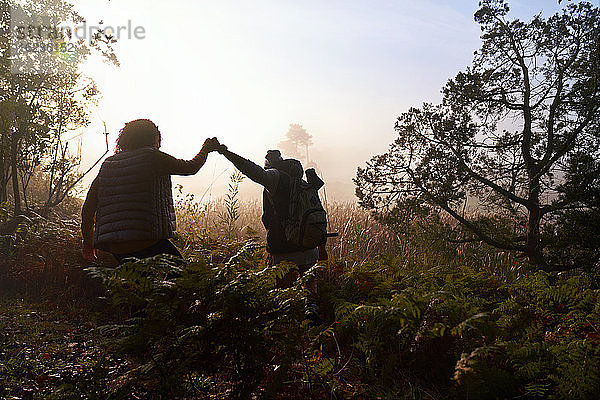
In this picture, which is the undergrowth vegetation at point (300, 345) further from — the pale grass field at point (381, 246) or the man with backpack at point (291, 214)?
the pale grass field at point (381, 246)

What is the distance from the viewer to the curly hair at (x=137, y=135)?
397 centimetres

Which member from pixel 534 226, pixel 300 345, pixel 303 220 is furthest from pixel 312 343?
pixel 534 226

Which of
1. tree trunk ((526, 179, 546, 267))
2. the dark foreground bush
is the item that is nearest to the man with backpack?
the dark foreground bush

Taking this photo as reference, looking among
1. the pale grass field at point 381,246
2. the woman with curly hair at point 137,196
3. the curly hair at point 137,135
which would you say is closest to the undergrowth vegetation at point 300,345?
the woman with curly hair at point 137,196

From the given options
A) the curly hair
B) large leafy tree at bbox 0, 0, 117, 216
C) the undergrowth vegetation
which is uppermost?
large leafy tree at bbox 0, 0, 117, 216

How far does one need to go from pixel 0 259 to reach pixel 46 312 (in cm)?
190

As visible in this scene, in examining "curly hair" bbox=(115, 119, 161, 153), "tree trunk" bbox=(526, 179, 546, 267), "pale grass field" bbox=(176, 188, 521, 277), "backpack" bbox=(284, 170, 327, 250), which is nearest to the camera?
"curly hair" bbox=(115, 119, 161, 153)

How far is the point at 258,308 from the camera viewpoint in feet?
8.77

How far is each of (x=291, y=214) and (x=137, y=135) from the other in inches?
64.3

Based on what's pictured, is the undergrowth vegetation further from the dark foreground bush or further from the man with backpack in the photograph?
the man with backpack

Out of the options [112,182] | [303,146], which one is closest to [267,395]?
[112,182]

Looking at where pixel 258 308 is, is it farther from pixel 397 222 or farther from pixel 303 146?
pixel 303 146

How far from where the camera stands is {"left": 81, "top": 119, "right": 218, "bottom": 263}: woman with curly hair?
12.3ft

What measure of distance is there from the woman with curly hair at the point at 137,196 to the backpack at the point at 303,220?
1033 millimetres
